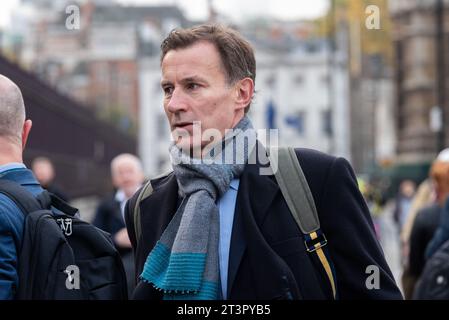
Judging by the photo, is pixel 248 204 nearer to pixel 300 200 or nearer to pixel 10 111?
pixel 300 200

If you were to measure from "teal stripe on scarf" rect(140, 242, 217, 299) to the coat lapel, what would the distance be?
0.09 meters

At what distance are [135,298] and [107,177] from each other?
41386 mm

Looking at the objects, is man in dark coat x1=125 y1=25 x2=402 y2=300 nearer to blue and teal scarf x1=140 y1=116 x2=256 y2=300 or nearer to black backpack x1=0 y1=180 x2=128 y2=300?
blue and teal scarf x1=140 y1=116 x2=256 y2=300

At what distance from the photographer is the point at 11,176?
3.80 meters

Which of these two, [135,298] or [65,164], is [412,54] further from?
[135,298]

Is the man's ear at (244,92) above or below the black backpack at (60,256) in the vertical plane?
above

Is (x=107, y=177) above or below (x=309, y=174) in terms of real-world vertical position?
below

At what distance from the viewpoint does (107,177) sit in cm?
4488

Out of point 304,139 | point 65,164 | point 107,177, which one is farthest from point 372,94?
point 65,164

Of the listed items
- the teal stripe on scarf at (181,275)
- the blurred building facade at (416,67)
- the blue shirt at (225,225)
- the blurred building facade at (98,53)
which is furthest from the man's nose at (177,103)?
the blurred building facade at (98,53)

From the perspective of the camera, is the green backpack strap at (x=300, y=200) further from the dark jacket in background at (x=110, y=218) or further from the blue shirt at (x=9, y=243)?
the dark jacket in background at (x=110, y=218)

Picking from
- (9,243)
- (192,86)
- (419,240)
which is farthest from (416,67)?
(9,243)

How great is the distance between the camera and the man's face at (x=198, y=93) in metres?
3.78
